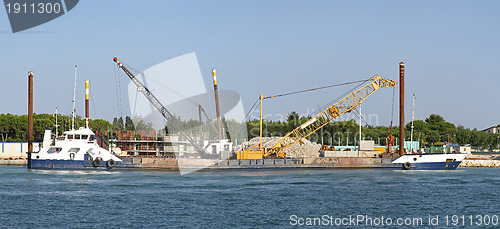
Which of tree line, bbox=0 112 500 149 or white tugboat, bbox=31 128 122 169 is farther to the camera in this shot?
tree line, bbox=0 112 500 149

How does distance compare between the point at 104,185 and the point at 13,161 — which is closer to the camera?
the point at 104,185

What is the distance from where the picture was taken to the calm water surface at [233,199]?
3756 centimetres

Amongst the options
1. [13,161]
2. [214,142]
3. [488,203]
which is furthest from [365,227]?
[13,161]

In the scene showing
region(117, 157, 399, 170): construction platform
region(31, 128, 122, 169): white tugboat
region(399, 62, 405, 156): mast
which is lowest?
region(117, 157, 399, 170): construction platform

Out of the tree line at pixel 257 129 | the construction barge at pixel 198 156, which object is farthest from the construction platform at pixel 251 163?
the tree line at pixel 257 129

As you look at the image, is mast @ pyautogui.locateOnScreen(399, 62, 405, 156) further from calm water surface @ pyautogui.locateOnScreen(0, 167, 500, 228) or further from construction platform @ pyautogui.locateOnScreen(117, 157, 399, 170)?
calm water surface @ pyautogui.locateOnScreen(0, 167, 500, 228)

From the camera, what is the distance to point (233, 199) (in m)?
46.5

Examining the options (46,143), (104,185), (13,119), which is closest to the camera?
(104,185)

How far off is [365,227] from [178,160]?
137 ft

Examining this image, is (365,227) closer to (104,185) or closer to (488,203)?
(488,203)

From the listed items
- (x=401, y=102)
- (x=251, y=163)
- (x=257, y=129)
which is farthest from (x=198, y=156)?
(x=257, y=129)

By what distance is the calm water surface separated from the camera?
3756cm

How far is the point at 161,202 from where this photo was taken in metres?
44.6

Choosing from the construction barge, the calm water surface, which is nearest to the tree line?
the construction barge
